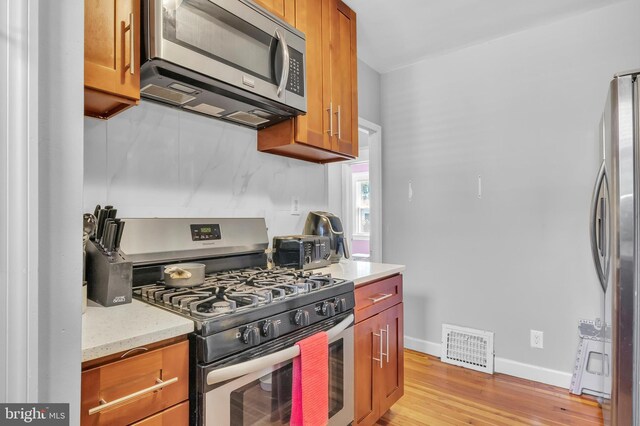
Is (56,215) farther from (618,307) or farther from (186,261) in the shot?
(618,307)

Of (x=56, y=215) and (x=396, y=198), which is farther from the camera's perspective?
(x=396, y=198)

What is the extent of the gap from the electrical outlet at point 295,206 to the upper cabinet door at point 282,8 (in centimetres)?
104

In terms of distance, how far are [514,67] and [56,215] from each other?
2970 millimetres

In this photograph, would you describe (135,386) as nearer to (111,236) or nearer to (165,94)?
(111,236)

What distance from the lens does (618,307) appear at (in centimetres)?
144

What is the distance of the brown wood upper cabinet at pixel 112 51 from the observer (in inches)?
42.7

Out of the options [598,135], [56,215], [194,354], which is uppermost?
[598,135]

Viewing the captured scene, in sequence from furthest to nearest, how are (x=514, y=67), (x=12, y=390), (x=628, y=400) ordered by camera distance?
(x=514, y=67)
(x=628, y=400)
(x=12, y=390)

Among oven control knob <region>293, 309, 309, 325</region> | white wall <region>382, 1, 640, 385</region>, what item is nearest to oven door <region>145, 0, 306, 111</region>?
oven control knob <region>293, 309, 309, 325</region>

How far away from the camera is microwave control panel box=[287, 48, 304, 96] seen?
1.72 meters

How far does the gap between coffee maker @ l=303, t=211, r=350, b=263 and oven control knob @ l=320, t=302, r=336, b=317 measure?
0.73 metres

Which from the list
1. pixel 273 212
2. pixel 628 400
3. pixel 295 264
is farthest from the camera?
pixel 273 212

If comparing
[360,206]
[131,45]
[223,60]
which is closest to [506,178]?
[223,60]

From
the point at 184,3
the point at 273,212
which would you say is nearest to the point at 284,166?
the point at 273,212
